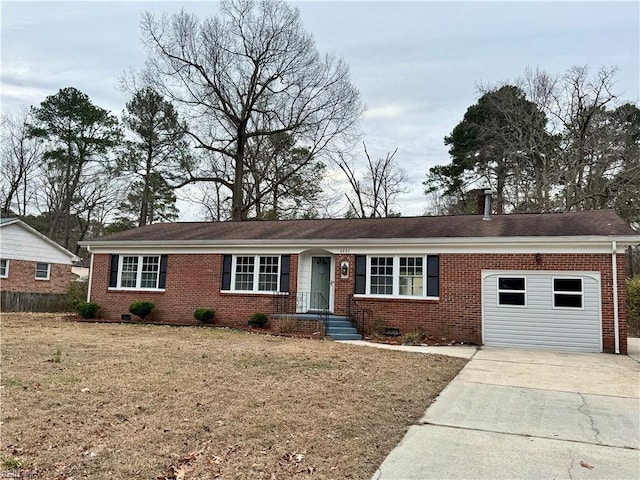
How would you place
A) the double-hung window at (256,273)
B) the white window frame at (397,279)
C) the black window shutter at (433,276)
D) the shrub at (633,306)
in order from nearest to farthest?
the black window shutter at (433,276)
the white window frame at (397,279)
the double-hung window at (256,273)
the shrub at (633,306)

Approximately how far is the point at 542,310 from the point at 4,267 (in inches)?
943

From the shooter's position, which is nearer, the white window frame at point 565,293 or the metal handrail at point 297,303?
the white window frame at point 565,293

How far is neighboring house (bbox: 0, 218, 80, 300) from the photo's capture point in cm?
2317

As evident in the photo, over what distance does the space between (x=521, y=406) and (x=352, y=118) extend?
2515cm

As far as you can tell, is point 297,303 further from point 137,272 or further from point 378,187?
point 378,187

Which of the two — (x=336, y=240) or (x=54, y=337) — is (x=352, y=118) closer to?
(x=336, y=240)

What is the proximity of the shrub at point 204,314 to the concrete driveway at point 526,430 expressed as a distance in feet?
31.1

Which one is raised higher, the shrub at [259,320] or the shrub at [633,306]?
the shrub at [633,306]

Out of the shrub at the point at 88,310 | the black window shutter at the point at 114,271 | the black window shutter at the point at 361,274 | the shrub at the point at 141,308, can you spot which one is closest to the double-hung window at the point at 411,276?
the black window shutter at the point at 361,274

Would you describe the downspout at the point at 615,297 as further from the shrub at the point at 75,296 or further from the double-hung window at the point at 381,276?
the shrub at the point at 75,296

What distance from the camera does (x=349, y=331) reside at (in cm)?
1394

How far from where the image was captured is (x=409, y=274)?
14.4 meters

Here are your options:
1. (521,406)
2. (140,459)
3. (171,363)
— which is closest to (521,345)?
(521,406)

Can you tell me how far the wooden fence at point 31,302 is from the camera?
19.8 m
